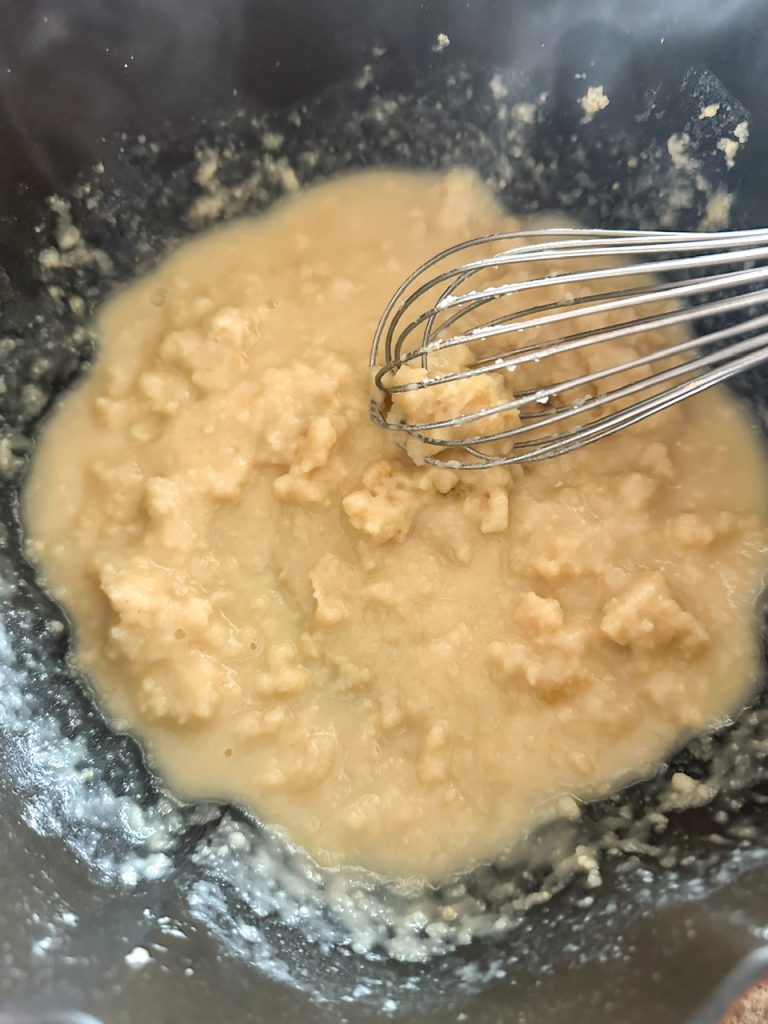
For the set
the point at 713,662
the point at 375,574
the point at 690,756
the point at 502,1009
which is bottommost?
the point at 502,1009

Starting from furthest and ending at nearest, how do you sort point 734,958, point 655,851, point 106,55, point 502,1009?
point 106,55 < point 655,851 < point 502,1009 < point 734,958

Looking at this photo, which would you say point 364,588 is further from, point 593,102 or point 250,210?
point 593,102

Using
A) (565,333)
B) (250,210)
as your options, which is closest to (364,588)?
(565,333)

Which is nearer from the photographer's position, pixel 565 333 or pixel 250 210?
pixel 565 333

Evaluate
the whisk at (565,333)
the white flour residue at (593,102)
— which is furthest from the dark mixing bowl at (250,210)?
the whisk at (565,333)

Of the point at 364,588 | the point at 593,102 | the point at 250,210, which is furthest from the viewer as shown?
the point at 250,210

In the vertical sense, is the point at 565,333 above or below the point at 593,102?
below

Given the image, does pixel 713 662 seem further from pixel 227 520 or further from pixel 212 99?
pixel 212 99

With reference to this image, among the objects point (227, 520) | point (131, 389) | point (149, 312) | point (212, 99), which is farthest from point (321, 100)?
point (227, 520)
